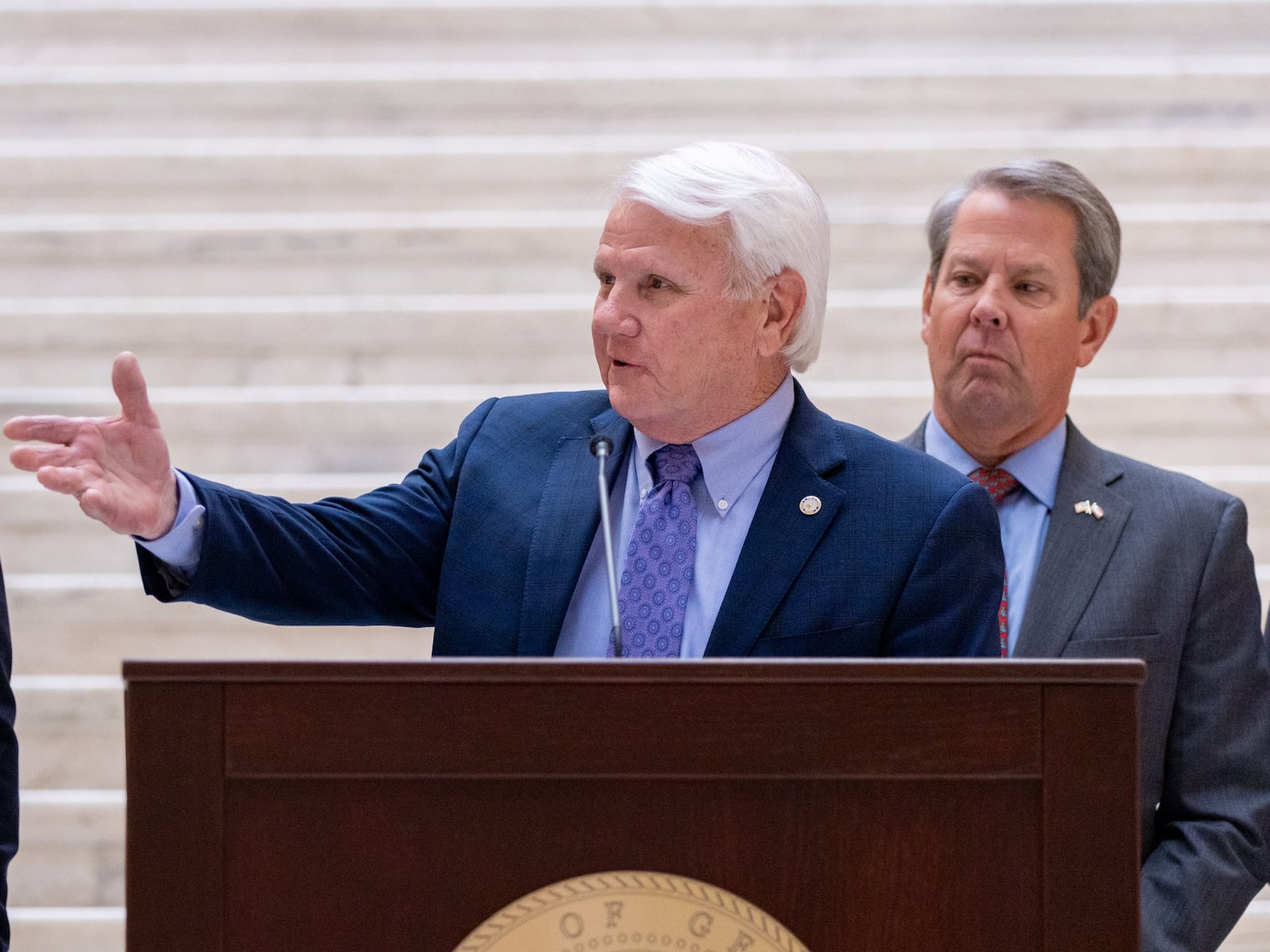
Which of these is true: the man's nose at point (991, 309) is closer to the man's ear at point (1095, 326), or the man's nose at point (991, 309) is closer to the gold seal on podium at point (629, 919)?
the man's ear at point (1095, 326)

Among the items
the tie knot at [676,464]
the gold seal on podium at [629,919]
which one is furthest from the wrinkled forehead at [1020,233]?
the gold seal on podium at [629,919]

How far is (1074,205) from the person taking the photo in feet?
8.68

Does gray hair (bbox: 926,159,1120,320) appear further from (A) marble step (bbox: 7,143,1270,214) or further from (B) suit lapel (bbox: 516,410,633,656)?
(A) marble step (bbox: 7,143,1270,214)

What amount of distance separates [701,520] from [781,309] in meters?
0.35

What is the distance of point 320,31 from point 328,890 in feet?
9.93

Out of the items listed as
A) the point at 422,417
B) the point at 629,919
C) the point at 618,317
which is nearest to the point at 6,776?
Answer: the point at 618,317

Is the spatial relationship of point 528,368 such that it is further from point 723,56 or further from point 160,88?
point 160,88

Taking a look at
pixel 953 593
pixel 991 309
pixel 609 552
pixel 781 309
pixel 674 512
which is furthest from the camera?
pixel 991 309

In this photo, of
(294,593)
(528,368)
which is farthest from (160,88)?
(294,593)

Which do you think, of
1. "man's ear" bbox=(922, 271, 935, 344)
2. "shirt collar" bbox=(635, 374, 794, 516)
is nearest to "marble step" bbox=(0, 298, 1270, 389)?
"man's ear" bbox=(922, 271, 935, 344)

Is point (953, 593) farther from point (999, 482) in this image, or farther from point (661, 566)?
point (999, 482)

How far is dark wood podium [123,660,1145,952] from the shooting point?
1.27 metres

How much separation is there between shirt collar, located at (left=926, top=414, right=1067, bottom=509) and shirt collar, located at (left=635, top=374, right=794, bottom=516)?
56 cm

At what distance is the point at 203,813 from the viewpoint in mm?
1277
